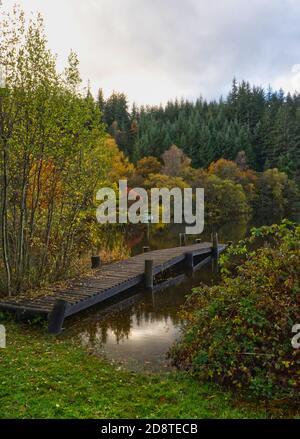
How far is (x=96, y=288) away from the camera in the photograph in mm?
10773

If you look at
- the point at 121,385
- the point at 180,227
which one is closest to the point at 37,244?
the point at 121,385

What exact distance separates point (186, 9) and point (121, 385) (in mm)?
12922

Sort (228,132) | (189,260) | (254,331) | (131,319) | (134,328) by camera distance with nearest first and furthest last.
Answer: (254,331), (134,328), (131,319), (189,260), (228,132)

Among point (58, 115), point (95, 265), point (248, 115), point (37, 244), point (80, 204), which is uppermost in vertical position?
point (248, 115)

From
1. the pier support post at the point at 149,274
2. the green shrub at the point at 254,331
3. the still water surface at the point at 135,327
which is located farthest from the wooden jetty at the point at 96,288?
the green shrub at the point at 254,331

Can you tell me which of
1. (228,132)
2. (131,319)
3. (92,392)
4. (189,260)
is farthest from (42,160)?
(228,132)

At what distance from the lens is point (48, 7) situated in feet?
34.8

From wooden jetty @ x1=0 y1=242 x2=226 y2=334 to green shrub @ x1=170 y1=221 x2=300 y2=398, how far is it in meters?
3.26

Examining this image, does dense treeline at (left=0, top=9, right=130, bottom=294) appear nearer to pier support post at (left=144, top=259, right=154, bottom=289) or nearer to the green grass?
pier support post at (left=144, top=259, right=154, bottom=289)

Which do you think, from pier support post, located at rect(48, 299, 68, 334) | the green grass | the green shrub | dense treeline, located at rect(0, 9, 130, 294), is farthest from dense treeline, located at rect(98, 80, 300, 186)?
the green grass

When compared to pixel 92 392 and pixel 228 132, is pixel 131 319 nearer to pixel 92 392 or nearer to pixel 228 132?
pixel 92 392

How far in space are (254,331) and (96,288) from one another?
5.87 m

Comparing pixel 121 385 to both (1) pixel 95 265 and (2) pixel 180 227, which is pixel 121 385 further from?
(2) pixel 180 227

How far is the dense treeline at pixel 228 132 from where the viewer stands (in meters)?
62.4
